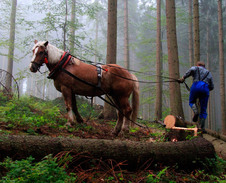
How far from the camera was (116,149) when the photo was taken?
321 cm

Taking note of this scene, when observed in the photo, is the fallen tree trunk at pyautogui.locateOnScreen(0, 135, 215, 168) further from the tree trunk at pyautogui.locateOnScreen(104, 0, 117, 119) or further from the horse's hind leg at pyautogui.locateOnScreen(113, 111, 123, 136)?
the tree trunk at pyautogui.locateOnScreen(104, 0, 117, 119)

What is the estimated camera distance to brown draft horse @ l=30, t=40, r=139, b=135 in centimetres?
555

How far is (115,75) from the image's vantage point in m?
5.93

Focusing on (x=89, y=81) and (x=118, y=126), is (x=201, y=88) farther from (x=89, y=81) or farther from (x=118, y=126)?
(x=89, y=81)

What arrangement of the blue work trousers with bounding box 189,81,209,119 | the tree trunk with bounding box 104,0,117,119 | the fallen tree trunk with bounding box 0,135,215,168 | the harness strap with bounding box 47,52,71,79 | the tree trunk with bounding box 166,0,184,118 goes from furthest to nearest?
the tree trunk with bounding box 104,0,117,119 → the tree trunk with bounding box 166,0,184,118 → the blue work trousers with bounding box 189,81,209,119 → the harness strap with bounding box 47,52,71,79 → the fallen tree trunk with bounding box 0,135,215,168

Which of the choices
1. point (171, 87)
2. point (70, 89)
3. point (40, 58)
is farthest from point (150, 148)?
point (171, 87)

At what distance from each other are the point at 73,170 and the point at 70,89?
10.7 ft

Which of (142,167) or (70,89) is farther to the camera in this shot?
(70,89)

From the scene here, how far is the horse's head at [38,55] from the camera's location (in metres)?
5.19

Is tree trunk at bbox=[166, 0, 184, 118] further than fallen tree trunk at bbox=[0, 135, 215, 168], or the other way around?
tree trunk at bbox=[166, 0, 184, 118]

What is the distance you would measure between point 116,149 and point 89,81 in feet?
9.76

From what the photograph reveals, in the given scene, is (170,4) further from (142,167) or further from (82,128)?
(142,167)

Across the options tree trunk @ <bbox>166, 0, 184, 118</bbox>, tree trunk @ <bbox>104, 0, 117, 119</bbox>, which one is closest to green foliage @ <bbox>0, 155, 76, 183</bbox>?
tree trunk @ <bbox>166, 0, 184, 118</bbox>

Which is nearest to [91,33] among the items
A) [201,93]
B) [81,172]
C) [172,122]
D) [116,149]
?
[201,93]
